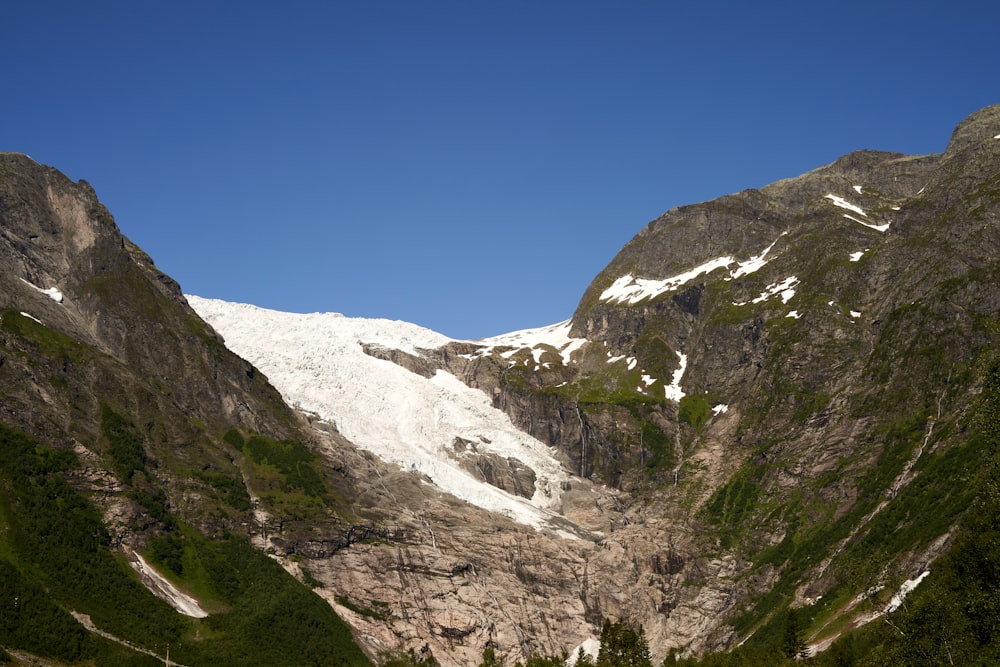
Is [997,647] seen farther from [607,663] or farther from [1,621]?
[1,621]

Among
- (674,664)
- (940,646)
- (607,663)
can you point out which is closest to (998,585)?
(940,646)

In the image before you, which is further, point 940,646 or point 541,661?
point 541,661

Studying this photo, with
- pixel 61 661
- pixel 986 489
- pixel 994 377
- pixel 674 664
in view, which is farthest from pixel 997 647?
pixel 61 661

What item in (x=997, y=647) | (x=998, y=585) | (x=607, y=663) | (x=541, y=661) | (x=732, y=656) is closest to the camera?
(x=997, y=647)

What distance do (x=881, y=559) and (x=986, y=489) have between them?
10.8m

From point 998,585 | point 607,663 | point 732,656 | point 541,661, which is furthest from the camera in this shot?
point 732,656

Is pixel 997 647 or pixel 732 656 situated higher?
pixel 997 647

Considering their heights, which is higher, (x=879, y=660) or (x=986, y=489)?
(x=986, y=489)

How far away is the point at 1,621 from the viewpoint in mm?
195000

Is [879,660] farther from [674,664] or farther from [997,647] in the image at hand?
[674,664]

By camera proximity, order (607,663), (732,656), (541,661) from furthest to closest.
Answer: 1. (732,656)
2. (541,661)
3. (607,663)

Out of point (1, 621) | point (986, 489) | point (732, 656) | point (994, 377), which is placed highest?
point (994, 377)

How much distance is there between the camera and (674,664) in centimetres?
18150

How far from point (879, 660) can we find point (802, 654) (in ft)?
260
